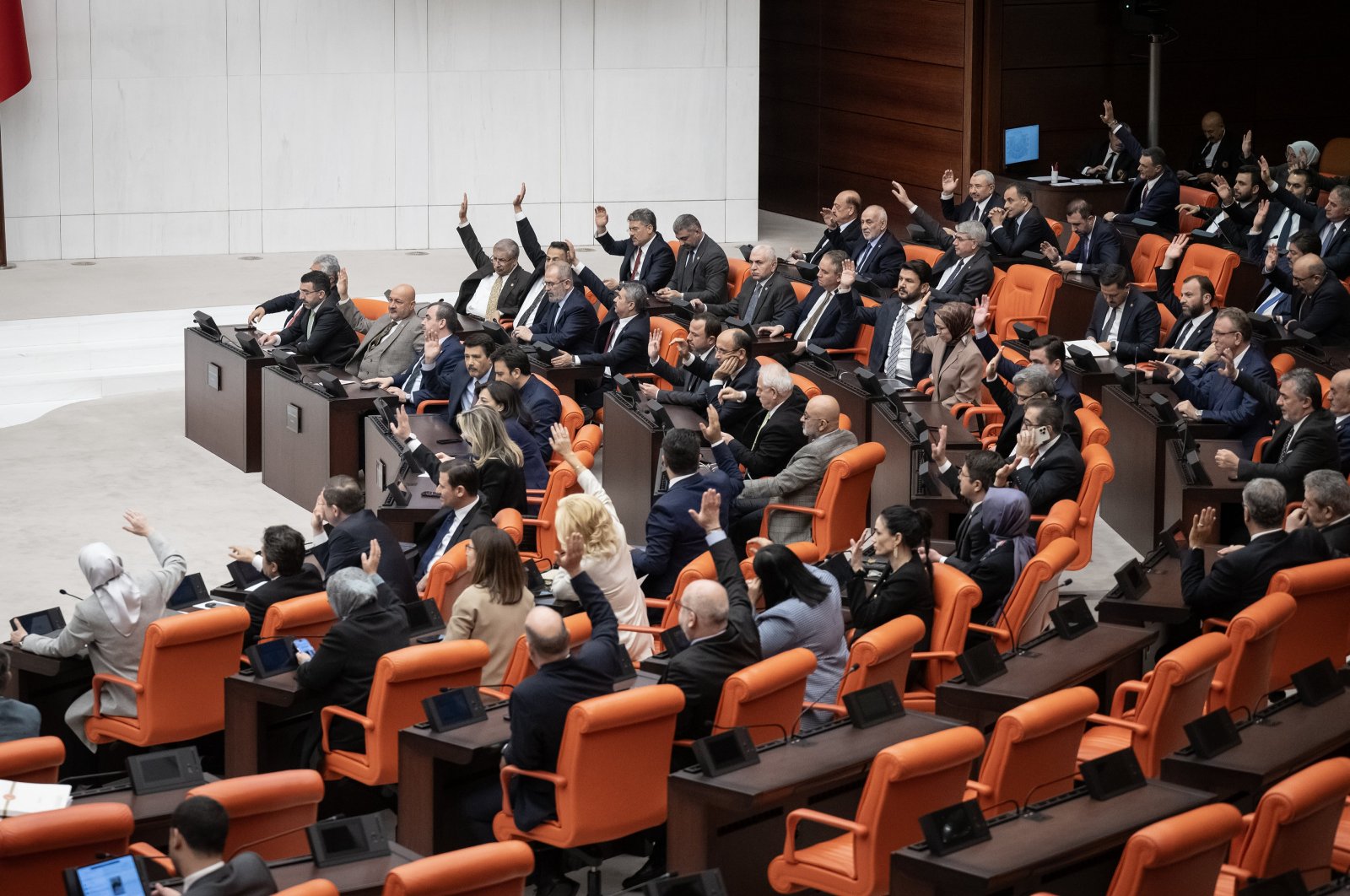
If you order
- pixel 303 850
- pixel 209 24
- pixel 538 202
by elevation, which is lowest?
pixel 303 850

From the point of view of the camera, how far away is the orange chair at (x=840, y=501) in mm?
7367

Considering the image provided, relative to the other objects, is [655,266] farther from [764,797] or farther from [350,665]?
[764,797]

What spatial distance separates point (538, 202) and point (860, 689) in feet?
36.3

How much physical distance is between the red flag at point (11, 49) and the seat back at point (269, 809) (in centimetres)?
1046

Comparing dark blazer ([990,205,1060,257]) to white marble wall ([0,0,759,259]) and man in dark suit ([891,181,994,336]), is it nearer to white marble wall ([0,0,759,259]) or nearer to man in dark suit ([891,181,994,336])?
man in dark suit ([891,181,994,336])

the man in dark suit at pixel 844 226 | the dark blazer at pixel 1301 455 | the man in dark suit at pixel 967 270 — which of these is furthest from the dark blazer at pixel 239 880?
the man in dark suit at pixel 844 226


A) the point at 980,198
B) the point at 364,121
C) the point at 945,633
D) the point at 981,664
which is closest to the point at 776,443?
the point at 945,633

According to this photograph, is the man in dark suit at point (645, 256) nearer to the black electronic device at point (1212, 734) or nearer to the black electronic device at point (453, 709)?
the black electronic device at point (453, 709)

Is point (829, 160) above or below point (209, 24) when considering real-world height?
below

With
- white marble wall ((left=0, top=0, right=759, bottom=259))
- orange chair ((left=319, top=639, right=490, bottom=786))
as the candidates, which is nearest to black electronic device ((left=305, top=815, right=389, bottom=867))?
orange chair ((left=319, top=639, right=490, bottom=786))

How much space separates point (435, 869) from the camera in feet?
12.4

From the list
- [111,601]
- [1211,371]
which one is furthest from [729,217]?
[111,601]

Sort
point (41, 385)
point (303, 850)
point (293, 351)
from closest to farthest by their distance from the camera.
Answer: point (303, 850) → point (293, 351) → point (41, 385)

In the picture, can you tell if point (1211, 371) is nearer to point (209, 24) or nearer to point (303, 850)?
point (303, 850)
